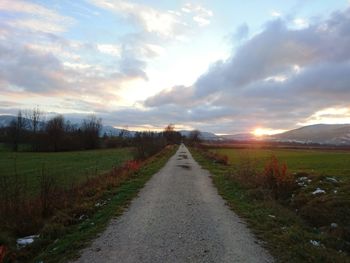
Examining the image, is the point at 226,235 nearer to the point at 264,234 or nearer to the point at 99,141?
the point at 264,234

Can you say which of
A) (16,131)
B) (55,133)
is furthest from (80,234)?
(16,131)

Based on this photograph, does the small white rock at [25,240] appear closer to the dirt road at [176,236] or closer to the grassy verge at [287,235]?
the dirt road at [176,236]

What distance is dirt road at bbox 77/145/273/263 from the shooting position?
6203 millimetres

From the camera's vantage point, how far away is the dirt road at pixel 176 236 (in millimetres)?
6203

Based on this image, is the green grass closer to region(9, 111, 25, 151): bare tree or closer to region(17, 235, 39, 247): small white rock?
region(17, 235, 39, 247): small white rock

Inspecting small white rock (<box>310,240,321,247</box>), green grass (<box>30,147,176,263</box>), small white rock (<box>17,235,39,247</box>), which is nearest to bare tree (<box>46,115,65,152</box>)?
green grass (<box>30,147,176,263</box>)

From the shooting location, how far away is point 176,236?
24.7 feet

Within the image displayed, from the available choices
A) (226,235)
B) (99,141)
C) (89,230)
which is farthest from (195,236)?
(99,141)

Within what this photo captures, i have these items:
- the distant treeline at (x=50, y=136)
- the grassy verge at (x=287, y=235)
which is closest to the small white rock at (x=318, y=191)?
the grassy verge at (x=287, y=235)

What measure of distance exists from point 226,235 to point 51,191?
6.07 meters

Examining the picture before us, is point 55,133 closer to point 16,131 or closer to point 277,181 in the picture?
point 16,131

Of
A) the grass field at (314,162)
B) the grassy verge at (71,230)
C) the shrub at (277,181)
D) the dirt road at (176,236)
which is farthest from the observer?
the grass field at (314,162)

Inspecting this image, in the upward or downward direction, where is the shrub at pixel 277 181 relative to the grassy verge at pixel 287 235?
upward

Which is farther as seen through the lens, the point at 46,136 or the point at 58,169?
the point at 46,136
